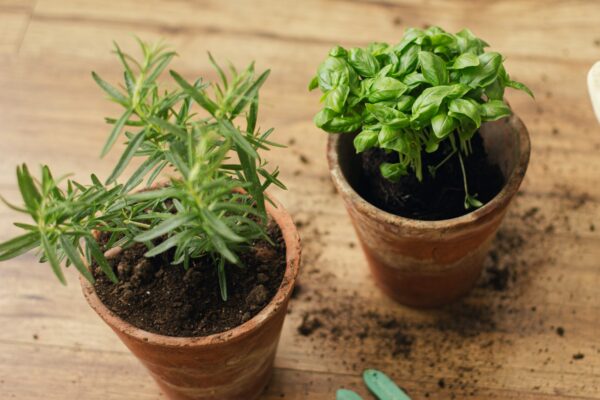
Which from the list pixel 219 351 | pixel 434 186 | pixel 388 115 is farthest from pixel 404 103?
pixel 219 351

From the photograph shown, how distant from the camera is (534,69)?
1.94 metres

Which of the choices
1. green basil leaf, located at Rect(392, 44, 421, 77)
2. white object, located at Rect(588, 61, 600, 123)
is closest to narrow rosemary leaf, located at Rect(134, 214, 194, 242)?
green basil leaf, located at Rect(392, 44, 421, 77)

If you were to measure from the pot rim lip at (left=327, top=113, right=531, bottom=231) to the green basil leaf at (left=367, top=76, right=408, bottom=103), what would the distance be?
7.5 inches

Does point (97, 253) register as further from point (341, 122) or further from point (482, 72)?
point (482, 72)

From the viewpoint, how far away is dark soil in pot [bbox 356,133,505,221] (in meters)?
1.44

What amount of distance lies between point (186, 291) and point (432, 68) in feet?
1.77

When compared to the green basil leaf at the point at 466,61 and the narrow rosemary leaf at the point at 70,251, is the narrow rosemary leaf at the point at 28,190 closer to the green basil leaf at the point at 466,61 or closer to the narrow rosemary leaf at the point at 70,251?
the narrow rosemary leaf at the point at 70,251

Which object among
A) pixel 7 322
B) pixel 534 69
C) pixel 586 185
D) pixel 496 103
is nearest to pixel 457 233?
pixel 496 103

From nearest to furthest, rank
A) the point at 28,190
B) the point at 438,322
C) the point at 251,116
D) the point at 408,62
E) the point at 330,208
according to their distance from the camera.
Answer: the point at 28,190, the point at 251,116, the point at 408,62, the point at 438,322, the point at 330,208

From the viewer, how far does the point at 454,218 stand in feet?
4.53

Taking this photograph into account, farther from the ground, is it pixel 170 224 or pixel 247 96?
pixel 247 96

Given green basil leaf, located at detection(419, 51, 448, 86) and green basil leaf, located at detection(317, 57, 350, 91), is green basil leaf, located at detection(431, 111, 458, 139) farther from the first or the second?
green basil leaf, located at detection(317, 57, 350, 91)

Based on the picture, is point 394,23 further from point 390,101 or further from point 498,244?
point 390,101

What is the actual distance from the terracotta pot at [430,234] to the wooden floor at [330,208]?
0.07 metres
